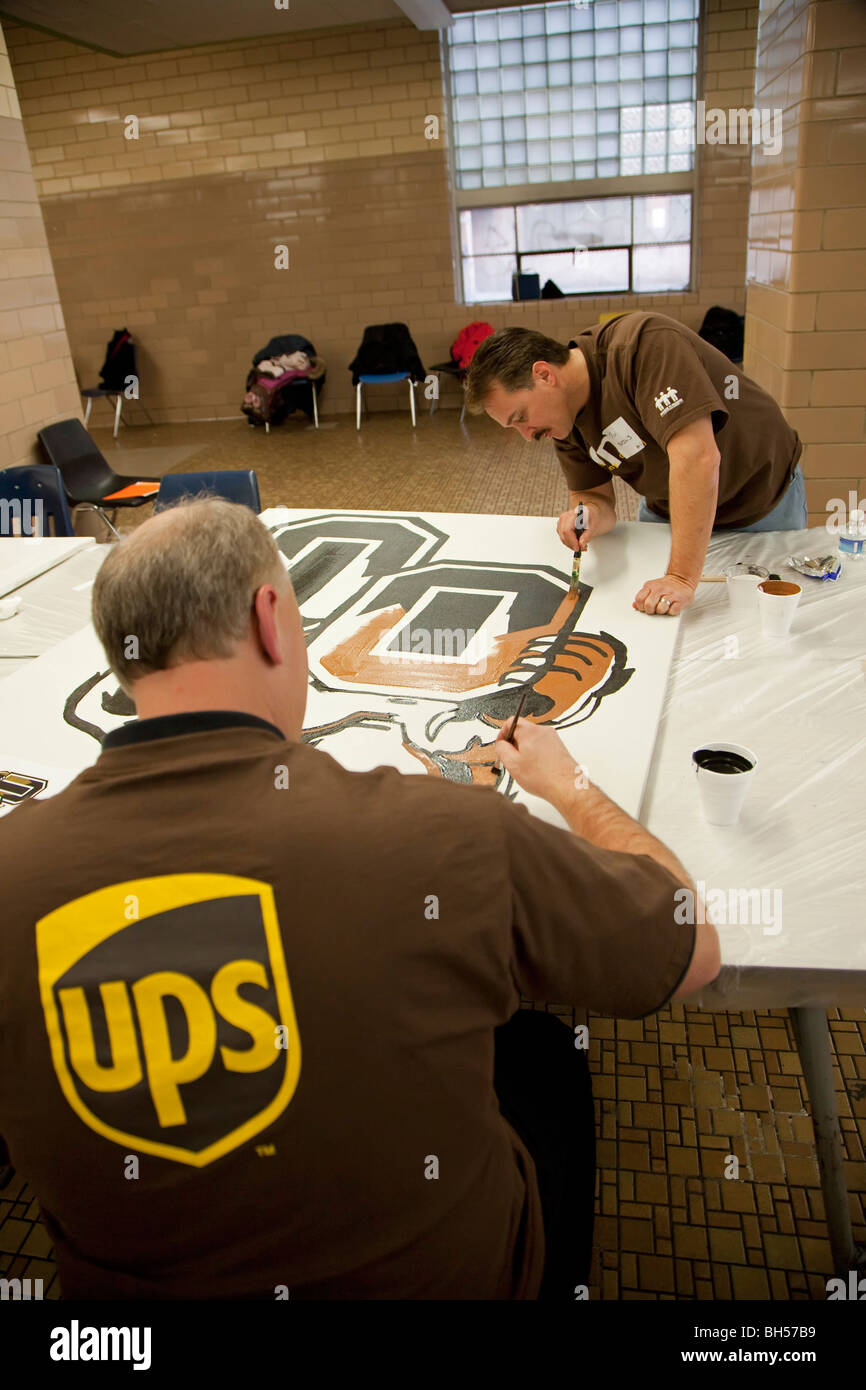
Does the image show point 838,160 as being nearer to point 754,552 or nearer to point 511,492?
point 754,552

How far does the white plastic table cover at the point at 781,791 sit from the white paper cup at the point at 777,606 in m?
0.03

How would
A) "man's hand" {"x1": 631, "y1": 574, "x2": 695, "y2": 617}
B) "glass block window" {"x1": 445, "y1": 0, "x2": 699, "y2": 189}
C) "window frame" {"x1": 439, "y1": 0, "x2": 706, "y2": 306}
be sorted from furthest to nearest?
"window frame" {"x1": 439, "y1": 0, "x2": 706, "y2": 306} → "glass block window" {"x1": 445, "y1": 0, "x2": 699, "y2": 189} → "man's hand" {"x1": 631, "y1": 574, "x2": 695, "y2": 617}

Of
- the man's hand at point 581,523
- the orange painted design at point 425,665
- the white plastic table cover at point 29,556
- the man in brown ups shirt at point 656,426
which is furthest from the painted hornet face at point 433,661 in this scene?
the white plastic table cover at point 29,556

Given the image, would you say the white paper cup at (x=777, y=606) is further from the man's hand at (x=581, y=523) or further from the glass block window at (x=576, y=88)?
Result: the glass block window at (x=576, y=88)

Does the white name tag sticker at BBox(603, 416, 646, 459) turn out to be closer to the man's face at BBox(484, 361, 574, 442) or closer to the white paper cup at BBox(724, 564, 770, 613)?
the man's face at BBox(484, 361, 574, 442)

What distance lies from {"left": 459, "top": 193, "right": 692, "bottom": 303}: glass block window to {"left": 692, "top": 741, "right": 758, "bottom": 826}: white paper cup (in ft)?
25.7

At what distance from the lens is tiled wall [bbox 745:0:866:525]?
10.4 feet

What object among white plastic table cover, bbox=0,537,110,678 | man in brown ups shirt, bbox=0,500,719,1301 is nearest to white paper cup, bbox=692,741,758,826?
Result: man in brown ups shirt, bbox=0,500,719,1301

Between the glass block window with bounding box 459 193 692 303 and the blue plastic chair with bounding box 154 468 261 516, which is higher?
the glass block window with bounding box 459 193 692 303

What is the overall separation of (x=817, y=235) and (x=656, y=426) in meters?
1.76

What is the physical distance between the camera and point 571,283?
8461 mm

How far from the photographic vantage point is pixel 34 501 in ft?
12.1
